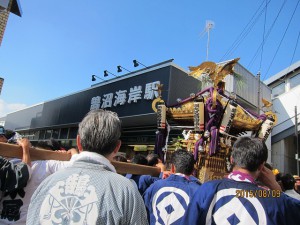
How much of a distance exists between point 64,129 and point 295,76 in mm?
15973

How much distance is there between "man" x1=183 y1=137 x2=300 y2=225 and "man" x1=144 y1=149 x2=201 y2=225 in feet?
2.50

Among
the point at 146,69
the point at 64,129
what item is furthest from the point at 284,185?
the point at 64,129

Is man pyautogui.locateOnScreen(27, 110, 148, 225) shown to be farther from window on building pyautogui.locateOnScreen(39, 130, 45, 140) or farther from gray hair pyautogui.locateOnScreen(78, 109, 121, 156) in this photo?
window on building pyautogui.locateOnScreen(39, 130, 45, 140)

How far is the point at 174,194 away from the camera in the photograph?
2.94 meters

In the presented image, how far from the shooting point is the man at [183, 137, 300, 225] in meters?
1.96

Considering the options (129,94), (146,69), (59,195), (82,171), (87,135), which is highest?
(146,69)

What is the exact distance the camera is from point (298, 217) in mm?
1980

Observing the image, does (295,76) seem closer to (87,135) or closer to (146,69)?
(146,69)

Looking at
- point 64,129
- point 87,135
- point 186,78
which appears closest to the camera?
point 87,135

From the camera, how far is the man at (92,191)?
1.35 metres

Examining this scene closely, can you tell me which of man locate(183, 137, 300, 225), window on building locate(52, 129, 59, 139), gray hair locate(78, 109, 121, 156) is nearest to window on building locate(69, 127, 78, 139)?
window on building locate(52, 129, 59, 139)
